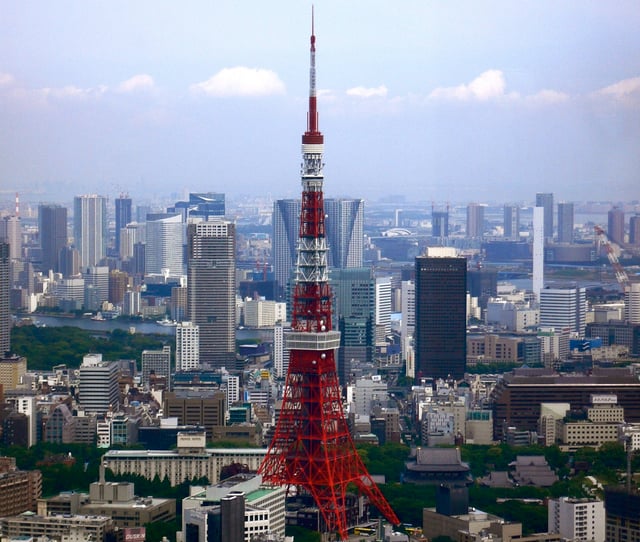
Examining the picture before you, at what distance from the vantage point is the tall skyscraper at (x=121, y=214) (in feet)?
99.8

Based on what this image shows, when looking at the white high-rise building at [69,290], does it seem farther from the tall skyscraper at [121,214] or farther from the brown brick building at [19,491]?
the brown brick building at [19,491]

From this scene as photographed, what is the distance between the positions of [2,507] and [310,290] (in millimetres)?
3307

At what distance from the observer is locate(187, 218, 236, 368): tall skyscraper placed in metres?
26.3

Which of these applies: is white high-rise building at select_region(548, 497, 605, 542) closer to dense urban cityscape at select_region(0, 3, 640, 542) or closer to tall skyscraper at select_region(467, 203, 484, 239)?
dense urban cityscape at select_region(0, 3, 640, 542)

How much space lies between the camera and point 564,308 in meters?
27.8

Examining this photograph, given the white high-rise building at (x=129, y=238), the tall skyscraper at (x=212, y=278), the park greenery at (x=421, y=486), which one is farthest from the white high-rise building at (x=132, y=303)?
the park greenery at (x=421, y=486)

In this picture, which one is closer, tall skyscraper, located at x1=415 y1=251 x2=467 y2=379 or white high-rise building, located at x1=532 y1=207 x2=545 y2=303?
tall skyscraper, located at x1=415 y1=251 x2=467 y2=379

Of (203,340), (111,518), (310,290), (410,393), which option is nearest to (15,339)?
(203,340)

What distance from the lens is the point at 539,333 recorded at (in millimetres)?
25688

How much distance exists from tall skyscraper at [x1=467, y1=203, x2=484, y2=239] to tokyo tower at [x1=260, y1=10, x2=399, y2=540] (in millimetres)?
9801

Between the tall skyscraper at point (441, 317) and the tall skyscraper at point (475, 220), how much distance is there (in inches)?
56.6

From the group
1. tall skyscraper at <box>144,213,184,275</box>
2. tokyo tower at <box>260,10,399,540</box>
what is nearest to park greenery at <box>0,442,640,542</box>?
tokyo tower at <box>260,10,399,540</box>

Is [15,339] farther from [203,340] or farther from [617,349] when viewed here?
[617,349]

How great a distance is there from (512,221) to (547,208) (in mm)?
4547
